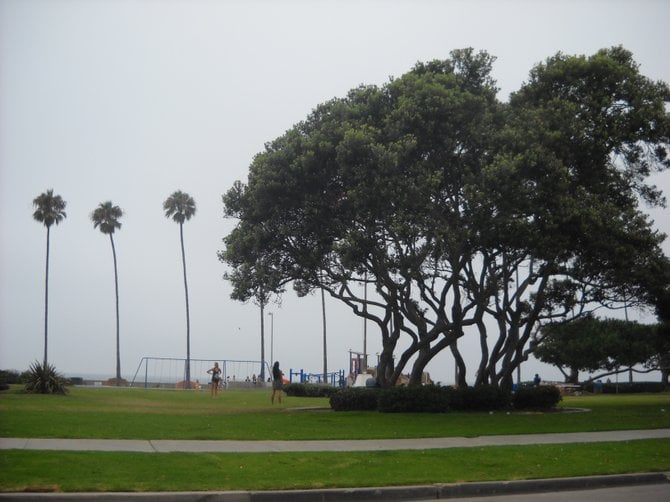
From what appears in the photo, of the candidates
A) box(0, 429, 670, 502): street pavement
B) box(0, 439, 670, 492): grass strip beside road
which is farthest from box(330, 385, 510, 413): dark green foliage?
box(0, 439, 670, 492): grass strip beside road

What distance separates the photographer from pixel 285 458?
13.4 meters

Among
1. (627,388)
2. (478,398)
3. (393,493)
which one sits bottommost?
(627,388)

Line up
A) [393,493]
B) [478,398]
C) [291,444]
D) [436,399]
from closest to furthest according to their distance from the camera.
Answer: [393,493]
[291,444]
[436,399]
[478,398]

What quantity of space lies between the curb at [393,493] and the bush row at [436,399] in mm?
12640

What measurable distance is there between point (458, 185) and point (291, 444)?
506 inches

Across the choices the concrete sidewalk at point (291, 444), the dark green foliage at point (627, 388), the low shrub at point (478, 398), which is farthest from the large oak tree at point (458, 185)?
the dark green foliage at point (627, 388)

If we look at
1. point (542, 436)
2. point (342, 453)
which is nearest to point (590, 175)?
point (542, 436)

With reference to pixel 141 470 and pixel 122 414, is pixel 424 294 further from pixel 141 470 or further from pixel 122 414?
pixel 141 470

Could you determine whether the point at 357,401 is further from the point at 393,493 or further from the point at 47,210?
the point at 47,210

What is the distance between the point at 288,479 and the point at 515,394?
62.7 feet

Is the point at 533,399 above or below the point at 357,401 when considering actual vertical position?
below

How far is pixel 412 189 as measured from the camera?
23.2 m

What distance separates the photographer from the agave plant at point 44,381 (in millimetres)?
32456

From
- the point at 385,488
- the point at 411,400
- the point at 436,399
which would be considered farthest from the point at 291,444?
the point at 436,399
